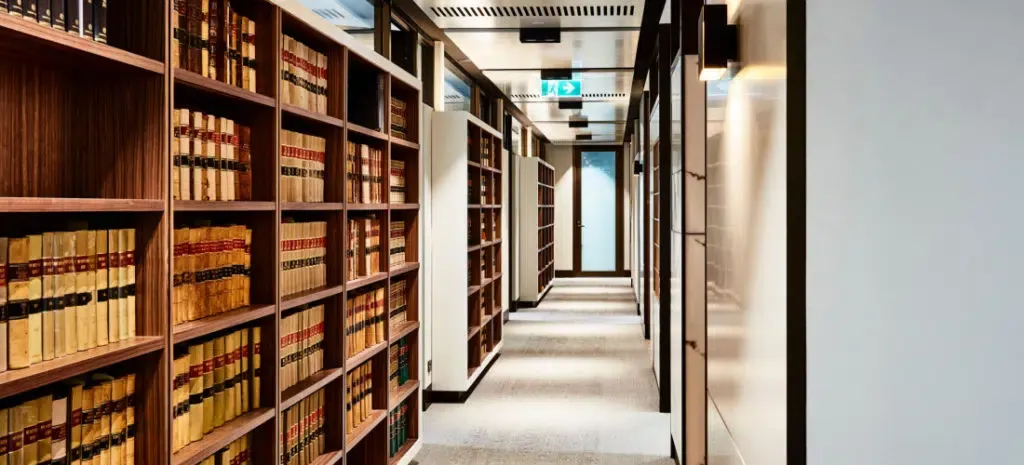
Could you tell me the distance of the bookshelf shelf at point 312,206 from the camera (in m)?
3.12

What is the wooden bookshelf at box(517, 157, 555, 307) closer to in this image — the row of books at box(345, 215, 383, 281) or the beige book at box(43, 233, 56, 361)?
the row of books at box(345, 215, 383, 281)

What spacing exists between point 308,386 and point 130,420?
1.11 metres

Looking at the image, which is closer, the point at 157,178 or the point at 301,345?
the point at 157,178

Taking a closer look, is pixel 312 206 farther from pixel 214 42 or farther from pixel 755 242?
pixel 755 242

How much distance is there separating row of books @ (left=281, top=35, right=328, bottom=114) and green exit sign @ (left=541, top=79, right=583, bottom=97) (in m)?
5.71

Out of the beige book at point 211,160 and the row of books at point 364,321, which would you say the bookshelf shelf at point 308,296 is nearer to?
the row of books at point 364,321

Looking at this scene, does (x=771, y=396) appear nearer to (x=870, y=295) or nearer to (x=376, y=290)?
(x=870, y=295)

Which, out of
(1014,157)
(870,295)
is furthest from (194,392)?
(1014,157)

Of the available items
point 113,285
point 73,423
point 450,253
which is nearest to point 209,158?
point 113,285

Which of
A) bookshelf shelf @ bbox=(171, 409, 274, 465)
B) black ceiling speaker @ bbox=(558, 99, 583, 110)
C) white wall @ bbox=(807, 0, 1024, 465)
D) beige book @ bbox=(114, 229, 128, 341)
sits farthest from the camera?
black ceiling speaker @ bbox=(558, 99, 583, 110)

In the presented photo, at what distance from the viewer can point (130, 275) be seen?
7.45 feet

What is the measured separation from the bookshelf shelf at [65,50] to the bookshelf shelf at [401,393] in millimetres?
2611

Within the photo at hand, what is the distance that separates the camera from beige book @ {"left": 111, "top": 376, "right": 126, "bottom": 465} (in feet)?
7.30

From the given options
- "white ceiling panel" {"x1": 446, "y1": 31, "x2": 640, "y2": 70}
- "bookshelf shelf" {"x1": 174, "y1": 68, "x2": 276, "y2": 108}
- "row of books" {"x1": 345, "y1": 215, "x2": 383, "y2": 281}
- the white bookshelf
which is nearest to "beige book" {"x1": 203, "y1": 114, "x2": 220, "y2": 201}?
Result: "bookshelf shelf" {"x1": 174, "y1": 68, "x2": 276, "y2": 108}
